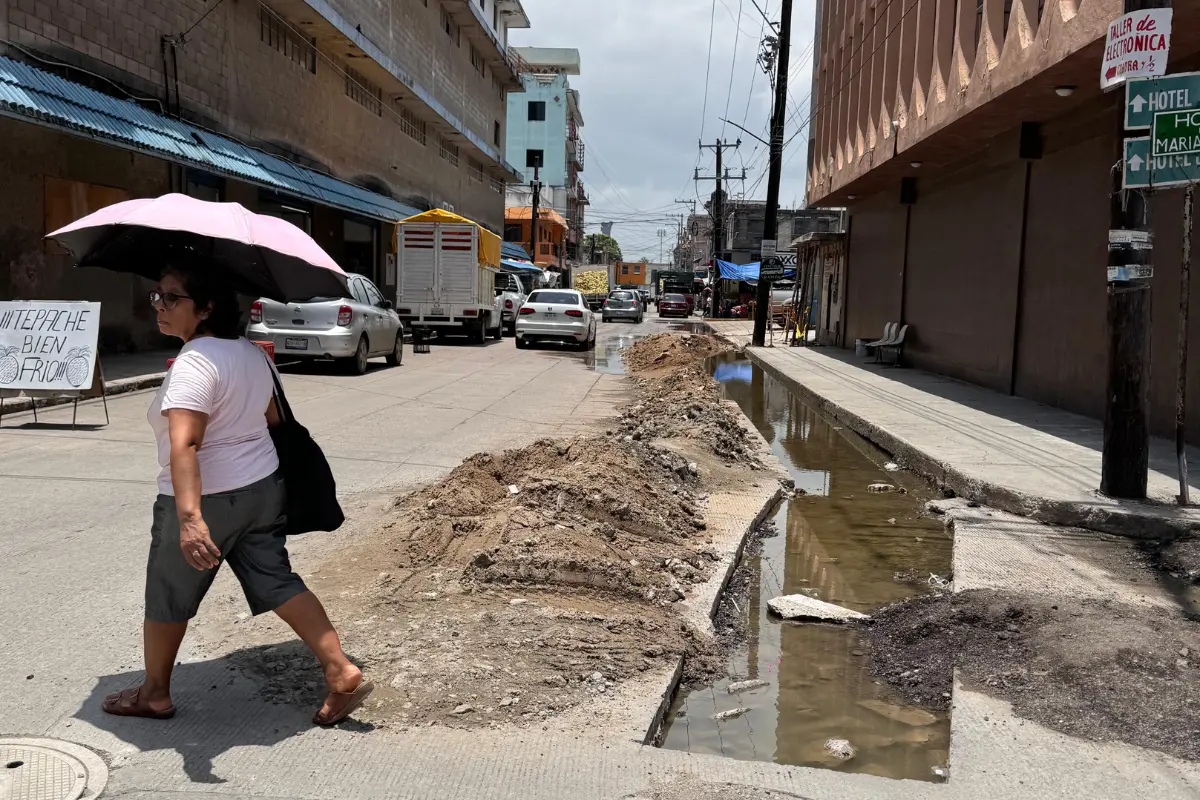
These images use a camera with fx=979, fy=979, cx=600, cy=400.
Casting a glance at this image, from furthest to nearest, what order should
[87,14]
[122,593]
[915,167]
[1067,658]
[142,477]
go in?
[915,167] < [87,14] < [142,477] < [122,593] < [1067,658]

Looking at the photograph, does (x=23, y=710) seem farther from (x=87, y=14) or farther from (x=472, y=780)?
(x=87, y=14)

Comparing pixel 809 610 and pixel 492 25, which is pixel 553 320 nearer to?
pixel 809 610

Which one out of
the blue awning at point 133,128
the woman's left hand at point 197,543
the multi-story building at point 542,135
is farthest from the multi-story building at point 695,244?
the woman's left hand at point 197,543

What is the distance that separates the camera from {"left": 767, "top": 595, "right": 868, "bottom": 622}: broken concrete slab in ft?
17.1

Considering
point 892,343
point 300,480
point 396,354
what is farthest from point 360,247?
point 300,480

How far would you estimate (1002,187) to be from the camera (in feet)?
49.0

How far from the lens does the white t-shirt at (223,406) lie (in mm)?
3123

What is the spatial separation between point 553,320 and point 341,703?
845 inches

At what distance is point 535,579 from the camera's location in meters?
4.87

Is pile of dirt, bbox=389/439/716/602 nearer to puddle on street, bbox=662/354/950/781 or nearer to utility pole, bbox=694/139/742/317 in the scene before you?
puddle on street, bbox=662/354/950/781

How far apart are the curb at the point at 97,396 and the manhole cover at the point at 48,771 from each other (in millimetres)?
7969

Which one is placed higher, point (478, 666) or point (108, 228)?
point (108, 228)

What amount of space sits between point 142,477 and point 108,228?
4.57 meters

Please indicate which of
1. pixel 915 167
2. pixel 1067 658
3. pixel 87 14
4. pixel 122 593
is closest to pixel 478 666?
pixel 122 593
